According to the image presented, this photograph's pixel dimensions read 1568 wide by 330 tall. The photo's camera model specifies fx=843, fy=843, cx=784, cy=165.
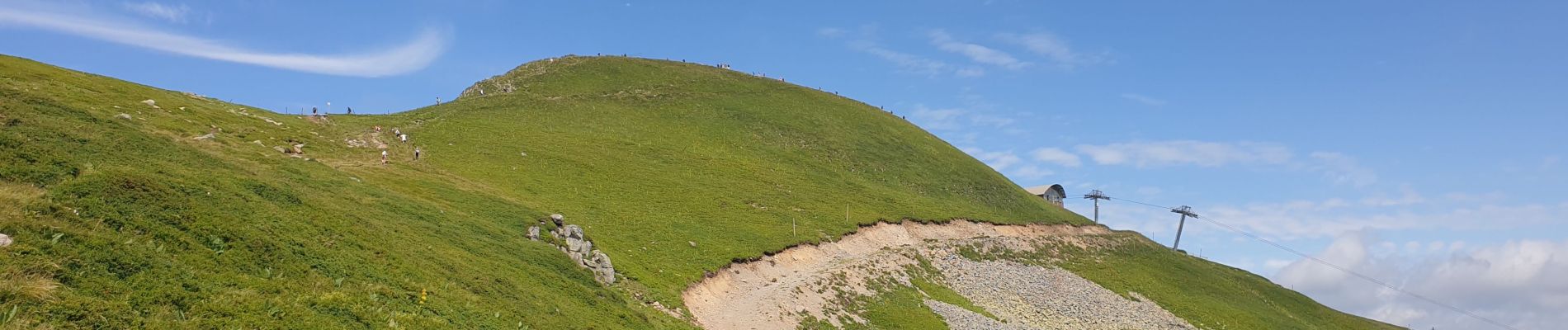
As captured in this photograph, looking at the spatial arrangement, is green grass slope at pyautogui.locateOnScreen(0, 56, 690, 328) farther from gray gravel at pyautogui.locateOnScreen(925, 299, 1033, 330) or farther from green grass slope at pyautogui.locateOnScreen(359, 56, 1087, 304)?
gray gravel at pyautogui.locateOnScreen(925, 299, 1033, 330)

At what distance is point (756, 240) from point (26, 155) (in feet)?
122

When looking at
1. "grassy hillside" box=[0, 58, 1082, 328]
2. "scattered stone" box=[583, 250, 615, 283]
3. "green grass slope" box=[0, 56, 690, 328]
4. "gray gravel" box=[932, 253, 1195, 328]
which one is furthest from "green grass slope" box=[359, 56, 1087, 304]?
"gray gravel" box=[932, 253, 1195, 328]

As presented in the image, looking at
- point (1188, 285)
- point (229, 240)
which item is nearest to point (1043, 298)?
point (1188, 285)

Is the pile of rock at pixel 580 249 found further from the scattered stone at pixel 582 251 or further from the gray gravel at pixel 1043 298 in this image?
the gray gravel at pixel 1043 298

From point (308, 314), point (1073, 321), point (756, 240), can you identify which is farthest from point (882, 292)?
point (308, 314)

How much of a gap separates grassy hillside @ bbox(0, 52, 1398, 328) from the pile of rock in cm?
88

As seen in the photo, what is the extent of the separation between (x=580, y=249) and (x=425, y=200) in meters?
8.70

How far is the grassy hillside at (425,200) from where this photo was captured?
22.1 metres

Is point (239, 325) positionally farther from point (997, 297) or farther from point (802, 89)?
point (802, 89)

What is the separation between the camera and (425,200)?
44094 mm

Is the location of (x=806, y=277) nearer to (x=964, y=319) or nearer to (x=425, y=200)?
(x=964, y=319)

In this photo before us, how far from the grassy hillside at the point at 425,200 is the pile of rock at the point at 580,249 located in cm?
88

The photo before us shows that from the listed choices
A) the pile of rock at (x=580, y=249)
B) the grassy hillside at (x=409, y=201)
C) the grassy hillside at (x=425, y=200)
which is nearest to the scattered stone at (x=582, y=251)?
the pile of rock at (x=580, y=249)

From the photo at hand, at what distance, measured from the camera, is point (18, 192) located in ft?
77.5
